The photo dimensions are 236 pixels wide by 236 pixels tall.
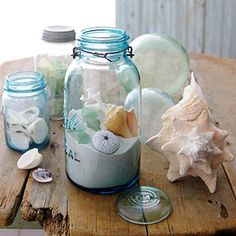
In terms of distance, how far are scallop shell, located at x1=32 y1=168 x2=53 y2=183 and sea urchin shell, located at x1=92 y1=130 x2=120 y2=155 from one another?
12 centimetres

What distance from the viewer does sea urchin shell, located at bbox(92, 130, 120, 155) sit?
2.52ft

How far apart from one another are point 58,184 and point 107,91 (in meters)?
0.17

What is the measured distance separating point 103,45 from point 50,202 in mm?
255

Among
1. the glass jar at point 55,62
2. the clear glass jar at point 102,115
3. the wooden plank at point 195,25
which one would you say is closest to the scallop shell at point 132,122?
the clear glass jar at point 102,115

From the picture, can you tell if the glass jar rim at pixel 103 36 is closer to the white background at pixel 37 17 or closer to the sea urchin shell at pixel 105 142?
the sea urchin shell at pixel 105 142

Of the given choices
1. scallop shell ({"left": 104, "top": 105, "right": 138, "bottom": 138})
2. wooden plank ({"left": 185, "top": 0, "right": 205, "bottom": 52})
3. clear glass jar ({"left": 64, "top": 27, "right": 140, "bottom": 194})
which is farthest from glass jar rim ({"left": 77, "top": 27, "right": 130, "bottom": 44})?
wooden plank ({"left": 185, "top": 0, "right": 205, "bottom": 52})

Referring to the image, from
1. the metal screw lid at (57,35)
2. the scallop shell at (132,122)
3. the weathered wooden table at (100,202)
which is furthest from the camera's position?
the metal screw lid at (57,35)

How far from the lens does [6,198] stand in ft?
2.59

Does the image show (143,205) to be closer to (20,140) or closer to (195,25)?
(20,140)

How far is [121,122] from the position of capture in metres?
0.79

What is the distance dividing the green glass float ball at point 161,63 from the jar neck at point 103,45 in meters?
0.35

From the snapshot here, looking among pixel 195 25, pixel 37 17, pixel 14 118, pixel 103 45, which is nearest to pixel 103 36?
pixel 103 45

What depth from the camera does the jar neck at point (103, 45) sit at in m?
0.78

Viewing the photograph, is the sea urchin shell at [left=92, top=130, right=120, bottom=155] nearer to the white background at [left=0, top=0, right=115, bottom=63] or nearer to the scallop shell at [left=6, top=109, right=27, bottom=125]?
the scallop shell at [left=6, top=109, right=27, bottom=125]
